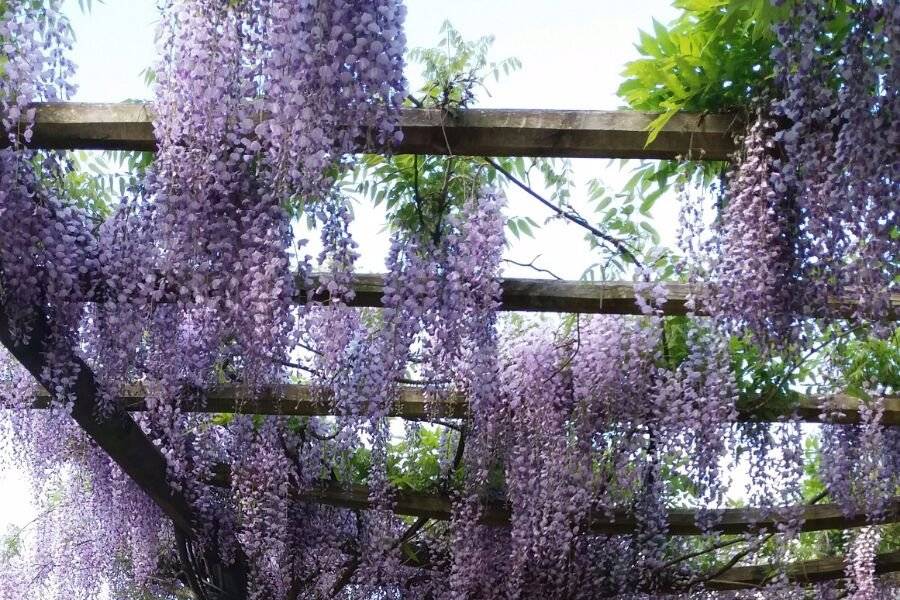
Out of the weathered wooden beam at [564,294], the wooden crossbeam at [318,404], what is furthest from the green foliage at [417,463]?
the weathered wooden beam at [564,294]

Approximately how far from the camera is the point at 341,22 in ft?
9.00

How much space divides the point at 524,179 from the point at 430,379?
85 centimetres

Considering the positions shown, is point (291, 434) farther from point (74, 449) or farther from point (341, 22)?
point (341, 22)

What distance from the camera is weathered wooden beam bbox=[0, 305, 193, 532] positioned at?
3.88 meters

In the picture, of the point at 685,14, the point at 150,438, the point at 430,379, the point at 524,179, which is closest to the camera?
the point at 685,14

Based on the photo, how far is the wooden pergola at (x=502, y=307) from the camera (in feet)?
9.67

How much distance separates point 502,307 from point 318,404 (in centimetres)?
113

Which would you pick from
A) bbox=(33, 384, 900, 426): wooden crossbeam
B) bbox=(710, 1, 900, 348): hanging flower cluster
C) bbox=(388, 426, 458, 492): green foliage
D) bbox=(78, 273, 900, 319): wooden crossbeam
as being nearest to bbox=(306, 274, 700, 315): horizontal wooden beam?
bbox=(78, 273, 900, 319): wooden crossbeam

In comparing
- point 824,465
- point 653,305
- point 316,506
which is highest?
point 653,305

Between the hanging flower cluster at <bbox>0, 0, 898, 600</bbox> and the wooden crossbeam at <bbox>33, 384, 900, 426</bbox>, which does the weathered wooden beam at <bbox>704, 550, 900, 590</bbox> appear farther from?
the wooden crossbeam at <bbox>33, 384, 900, 426</bbox>

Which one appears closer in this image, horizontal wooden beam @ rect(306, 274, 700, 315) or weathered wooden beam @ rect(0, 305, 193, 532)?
horizontal wooden beam @ rect(306, 274, 700, 315)

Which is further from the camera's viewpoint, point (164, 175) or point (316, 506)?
point (316, 506)

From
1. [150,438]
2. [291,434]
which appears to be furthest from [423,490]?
[150,438]

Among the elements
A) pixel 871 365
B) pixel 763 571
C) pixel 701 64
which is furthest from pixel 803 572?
pixel 701 64
